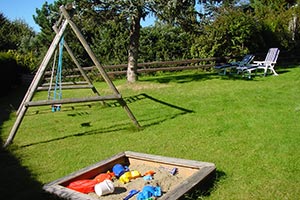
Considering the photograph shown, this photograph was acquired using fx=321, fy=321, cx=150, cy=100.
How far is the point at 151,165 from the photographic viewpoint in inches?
175

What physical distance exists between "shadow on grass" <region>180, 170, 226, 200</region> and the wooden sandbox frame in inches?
1.4

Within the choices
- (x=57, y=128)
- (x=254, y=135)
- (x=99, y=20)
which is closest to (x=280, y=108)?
(x=254, y=135)

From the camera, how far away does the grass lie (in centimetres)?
416

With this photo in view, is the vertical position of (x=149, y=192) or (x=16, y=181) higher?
(x=149, y=192)

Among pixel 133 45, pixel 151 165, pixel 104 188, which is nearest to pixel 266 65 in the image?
pixel 133 45

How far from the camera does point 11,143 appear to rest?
6.00 meters

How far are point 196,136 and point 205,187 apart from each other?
2268 millimetres

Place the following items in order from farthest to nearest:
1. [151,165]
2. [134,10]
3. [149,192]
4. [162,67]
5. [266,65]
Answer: [162,67] → [266,65] → [134,10] → [151,165] → [149,192]

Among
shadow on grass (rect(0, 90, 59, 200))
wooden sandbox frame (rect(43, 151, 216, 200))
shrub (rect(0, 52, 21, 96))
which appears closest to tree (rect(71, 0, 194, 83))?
shrub (rect(0, 52, 21, 96))

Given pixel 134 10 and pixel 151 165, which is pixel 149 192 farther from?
pixel 134 10

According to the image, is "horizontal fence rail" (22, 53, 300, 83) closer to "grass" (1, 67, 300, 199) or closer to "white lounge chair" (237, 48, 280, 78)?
"white lounge chair" (237, 48, 280, 78)

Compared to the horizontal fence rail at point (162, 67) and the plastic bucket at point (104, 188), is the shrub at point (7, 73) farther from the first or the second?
the plastic bucket at point (104, 188)

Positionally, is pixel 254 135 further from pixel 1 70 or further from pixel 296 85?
pixel 1 70

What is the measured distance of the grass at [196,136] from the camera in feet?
13.7
